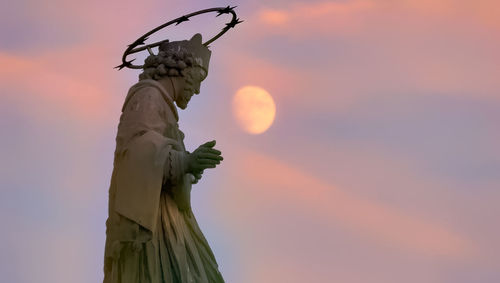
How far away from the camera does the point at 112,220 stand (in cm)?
991

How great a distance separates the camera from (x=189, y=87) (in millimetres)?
10844

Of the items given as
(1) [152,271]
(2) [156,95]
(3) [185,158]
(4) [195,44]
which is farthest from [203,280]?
(4) [195,44]

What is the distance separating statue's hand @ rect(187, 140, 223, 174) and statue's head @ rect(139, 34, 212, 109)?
46.6 inches

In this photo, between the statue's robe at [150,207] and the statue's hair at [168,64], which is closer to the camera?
the statue's robe at [150,207]

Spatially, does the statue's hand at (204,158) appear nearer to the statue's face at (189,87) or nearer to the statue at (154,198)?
the statue at (154,198)

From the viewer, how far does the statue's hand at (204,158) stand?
9.77m

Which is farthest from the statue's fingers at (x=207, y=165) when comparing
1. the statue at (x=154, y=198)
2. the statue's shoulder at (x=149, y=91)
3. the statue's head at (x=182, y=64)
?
the statue's head at (x=182, y=64)

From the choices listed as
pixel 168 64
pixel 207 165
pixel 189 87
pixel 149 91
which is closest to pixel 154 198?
pixel 207 165

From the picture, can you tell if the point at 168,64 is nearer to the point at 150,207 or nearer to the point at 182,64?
the point at 182,64

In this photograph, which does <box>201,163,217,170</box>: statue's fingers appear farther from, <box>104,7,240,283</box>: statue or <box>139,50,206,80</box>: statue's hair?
<box>139,50,206,80</box>: statue's hair

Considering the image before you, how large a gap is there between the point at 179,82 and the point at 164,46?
19.5 inches

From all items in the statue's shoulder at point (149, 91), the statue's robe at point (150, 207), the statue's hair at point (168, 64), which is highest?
the statue's hair at point (168, 64)

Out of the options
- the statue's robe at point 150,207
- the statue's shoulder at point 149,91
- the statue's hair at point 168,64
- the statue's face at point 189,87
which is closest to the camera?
the statue's robe at point 150,207

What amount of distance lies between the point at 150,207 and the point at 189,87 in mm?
1743
